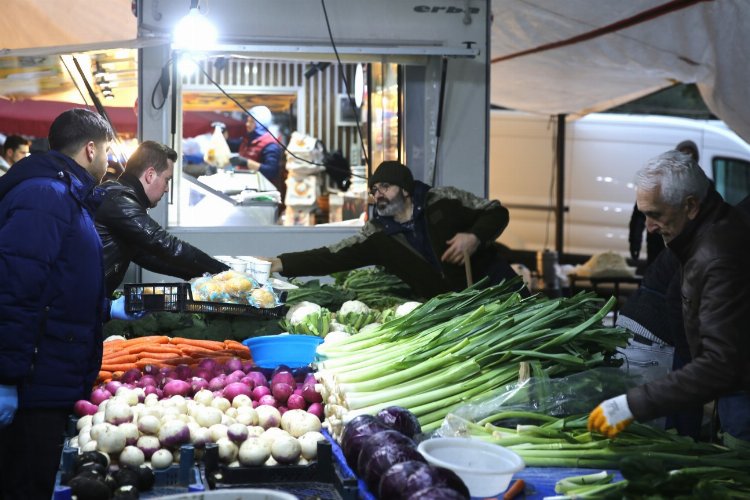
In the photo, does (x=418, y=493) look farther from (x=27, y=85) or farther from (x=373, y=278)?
(x=27, y=85)

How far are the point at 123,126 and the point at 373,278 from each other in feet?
28.7

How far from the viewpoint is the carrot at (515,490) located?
3.04 meters

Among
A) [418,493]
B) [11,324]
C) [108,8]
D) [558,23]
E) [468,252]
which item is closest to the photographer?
[418,493]

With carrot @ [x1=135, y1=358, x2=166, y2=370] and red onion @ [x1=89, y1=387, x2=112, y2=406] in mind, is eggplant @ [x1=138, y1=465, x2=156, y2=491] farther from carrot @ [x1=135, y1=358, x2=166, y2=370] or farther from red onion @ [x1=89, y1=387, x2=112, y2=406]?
carrot @ [x1=135, y1=358, x2=166, y2=370]

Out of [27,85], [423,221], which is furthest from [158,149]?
[27,85]

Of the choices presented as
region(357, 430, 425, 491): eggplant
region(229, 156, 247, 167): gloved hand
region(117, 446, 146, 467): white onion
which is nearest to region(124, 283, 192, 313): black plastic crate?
region(117, 446, 146, 467): white onion

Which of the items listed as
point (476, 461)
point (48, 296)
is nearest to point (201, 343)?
point (48, 296)

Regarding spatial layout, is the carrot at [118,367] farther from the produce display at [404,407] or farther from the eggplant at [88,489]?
the eggplant at [88,489]

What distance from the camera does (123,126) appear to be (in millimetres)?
14773

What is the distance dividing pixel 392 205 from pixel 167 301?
2003 millimetres

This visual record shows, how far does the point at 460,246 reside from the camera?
21.0ft

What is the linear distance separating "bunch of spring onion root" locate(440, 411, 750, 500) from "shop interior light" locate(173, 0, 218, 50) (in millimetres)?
4936

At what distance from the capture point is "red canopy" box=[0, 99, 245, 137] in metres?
14.7

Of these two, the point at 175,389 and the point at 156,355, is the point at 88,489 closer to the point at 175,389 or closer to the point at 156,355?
the point at 175,389
